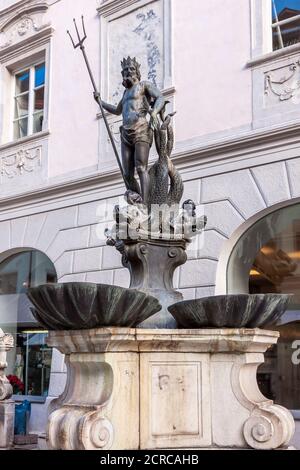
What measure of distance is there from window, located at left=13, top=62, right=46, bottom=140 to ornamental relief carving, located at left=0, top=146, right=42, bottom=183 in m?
0.51

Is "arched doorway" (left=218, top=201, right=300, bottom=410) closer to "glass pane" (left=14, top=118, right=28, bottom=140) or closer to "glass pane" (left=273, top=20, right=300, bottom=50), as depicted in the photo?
"glass pane" (left=273, top=20, right=300, bottom=50)

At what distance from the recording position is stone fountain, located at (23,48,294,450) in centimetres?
430

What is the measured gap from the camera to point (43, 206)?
37.9ft

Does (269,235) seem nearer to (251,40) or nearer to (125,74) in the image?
(251,40)

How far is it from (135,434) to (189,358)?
69 centimetres

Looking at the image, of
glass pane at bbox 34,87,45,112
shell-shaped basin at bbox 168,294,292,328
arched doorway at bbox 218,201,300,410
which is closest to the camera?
shell-shaped basin at bbox 168,294,292,328

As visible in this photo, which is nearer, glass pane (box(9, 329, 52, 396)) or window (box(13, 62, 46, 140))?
glass pane (box(9, 329, 52, 396))

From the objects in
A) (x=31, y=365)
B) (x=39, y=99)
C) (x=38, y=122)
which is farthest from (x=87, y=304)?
(x=39, y=99)

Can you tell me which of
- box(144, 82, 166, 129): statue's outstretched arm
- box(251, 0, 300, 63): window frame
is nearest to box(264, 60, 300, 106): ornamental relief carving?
box(251, 0, 300, 63): window frame

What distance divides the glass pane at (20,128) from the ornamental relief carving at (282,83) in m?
5.63

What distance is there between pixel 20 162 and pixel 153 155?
3.50 m

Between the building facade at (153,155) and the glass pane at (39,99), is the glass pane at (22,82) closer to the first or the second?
the building facade at (153,155)

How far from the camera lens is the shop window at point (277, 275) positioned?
8344 mm

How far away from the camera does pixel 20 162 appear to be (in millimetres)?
12156
